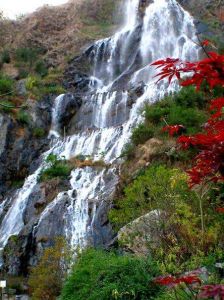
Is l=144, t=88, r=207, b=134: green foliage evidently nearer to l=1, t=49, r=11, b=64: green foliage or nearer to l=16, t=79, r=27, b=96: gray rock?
l=16, t=79, r=27, b=96: gray rock

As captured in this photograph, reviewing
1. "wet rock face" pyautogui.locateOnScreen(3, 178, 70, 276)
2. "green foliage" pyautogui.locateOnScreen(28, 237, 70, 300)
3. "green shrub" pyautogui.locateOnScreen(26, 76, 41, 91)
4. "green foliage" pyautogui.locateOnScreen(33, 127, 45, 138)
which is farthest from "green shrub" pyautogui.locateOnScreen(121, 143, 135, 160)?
"green shrub" pyautogui.locateOnScreen(26, 76, 41, 91)

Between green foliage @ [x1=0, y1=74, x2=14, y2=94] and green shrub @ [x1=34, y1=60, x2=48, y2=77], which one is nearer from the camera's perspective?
green foliage @ [x1=0, y1=74, x2=14, y2=94]

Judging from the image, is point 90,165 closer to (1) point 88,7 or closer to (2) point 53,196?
(2) point 53,196

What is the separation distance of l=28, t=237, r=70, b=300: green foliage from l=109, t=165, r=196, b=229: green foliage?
181cm

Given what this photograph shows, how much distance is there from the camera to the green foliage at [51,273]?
10906 mm

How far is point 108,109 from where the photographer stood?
23.8m

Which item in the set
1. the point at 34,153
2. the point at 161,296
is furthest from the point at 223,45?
the point at 161,296

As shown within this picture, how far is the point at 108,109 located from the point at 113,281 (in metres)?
17.2

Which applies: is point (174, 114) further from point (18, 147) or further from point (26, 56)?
point (26, 56)

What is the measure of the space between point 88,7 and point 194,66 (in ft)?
121

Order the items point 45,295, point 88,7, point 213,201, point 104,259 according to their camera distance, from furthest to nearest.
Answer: point 88,7 → point 45,295 → point 213,201 → point 104,259

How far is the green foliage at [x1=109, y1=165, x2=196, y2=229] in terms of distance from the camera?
9262 millimetres

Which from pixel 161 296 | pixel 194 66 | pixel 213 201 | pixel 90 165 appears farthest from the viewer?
pixel 90 165

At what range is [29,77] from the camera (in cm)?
2858
